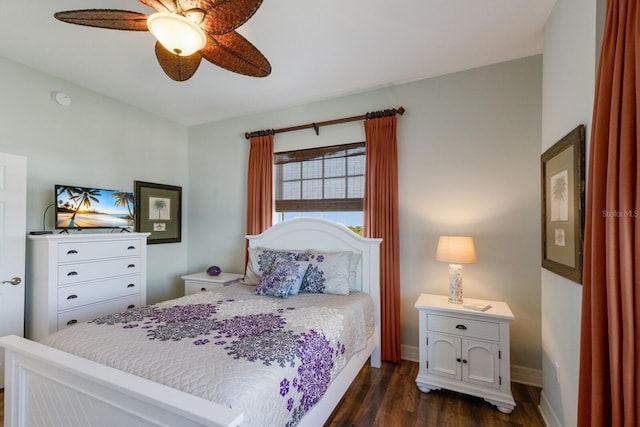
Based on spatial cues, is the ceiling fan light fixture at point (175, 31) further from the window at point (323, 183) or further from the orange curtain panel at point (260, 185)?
the orange curtain panel at point (260, 185)

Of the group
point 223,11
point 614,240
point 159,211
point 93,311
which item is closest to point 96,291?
point 93,311

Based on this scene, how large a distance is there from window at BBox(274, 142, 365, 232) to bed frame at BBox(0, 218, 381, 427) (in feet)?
5.50

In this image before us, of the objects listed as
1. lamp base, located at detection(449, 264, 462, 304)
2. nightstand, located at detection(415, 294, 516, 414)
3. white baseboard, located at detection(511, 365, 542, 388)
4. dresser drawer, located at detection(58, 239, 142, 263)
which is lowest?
white baseboard, located at detection(511, 365, 542, 388)

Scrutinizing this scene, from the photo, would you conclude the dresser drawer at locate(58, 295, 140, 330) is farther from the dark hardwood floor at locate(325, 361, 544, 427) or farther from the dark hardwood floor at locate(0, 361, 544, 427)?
the dark hardwood floor at locate(325, 361, 544, 427)

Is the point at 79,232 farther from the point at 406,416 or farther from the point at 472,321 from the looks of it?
the point at 472,321

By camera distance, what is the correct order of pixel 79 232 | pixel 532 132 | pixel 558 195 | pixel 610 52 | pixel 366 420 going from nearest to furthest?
pixel 610 52
pixel 558 195
pixel 366 420
pixel 532 132
pixel 79 232

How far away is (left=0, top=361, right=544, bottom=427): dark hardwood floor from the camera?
189 cm

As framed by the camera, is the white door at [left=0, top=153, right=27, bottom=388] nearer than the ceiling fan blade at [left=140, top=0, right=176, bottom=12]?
No

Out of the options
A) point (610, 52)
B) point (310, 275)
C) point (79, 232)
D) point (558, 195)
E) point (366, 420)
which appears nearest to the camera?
point (610, 52)

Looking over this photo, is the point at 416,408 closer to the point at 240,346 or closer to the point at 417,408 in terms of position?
the point at 417,408

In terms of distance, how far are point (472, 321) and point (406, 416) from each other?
826mm

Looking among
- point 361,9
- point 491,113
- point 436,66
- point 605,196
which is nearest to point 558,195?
point 605,196

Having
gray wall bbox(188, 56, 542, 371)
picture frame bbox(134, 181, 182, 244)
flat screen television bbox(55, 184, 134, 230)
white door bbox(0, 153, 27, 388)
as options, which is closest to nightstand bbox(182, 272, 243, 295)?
picture frame bbox(134, 181, 182, 244)

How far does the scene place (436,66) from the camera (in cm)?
262
